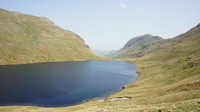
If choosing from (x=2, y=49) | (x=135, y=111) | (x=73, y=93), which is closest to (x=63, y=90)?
(x=73, y=93)

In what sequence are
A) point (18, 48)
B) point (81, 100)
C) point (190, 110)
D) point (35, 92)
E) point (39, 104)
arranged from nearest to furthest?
point (190, 110) < point (39, 104) < point (81, 100) < point (35, 92) < point (18, 48)

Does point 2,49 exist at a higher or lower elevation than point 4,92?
higher

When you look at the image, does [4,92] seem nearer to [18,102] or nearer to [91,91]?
[18,102]

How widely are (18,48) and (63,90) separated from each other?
527 feet

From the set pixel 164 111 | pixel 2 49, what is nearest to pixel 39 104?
pixel 164 111

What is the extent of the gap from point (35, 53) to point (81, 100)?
551 feet

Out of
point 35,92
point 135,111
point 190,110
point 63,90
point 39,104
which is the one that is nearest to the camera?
point 190,110

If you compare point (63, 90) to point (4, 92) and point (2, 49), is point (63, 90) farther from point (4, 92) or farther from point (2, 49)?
point (2, 49)

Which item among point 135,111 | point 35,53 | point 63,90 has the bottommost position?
point 135,111

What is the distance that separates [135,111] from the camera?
84.5 feet

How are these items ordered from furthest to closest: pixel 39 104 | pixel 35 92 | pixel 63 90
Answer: pixel 63 90, pixel 35 92, pixel 39 104

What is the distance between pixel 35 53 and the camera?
198 m

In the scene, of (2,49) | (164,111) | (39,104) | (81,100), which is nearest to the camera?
(164,111)

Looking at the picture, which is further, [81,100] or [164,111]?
[81,100]
